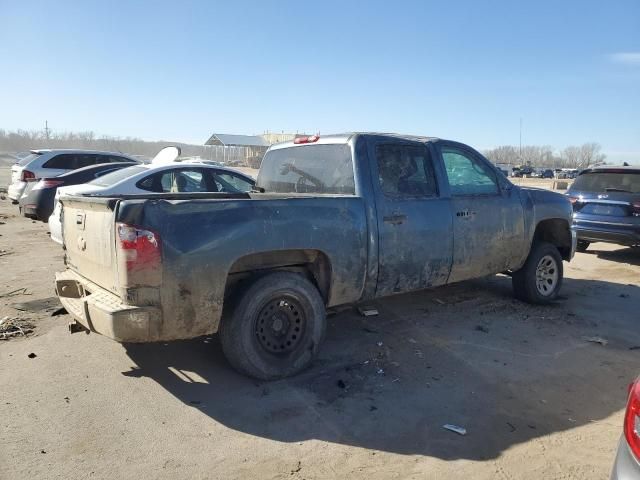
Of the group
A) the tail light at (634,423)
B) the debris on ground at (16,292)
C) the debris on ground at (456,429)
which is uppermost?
the tail light at (634,423)

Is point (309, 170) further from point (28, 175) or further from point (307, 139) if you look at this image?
point (28, 175)

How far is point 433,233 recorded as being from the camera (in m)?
4.95

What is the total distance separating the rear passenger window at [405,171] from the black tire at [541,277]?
6.40 feet

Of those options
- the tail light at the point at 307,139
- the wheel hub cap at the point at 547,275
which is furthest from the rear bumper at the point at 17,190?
the wheel hub cap at the point at 547,275

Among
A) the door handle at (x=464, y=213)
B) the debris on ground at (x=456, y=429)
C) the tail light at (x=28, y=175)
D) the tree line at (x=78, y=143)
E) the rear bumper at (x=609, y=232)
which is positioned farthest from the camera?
the tree line at (x=78, y=143)

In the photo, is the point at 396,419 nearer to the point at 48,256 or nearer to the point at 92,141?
the point at 48,256

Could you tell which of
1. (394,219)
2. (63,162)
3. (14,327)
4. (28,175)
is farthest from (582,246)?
(28,175)

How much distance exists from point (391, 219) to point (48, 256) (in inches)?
262

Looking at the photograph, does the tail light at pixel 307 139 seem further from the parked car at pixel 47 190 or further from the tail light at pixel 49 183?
the tail light at pixel 49 183

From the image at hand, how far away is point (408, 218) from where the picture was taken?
476 cm

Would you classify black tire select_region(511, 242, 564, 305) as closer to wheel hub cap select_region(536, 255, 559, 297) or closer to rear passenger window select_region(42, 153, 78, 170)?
wheel hub cap select_region(536, 255, 559, 297)

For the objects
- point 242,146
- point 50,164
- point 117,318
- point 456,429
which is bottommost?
point 456,429

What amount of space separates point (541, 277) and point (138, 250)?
5.06 m

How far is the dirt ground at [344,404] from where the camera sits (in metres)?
3.00
